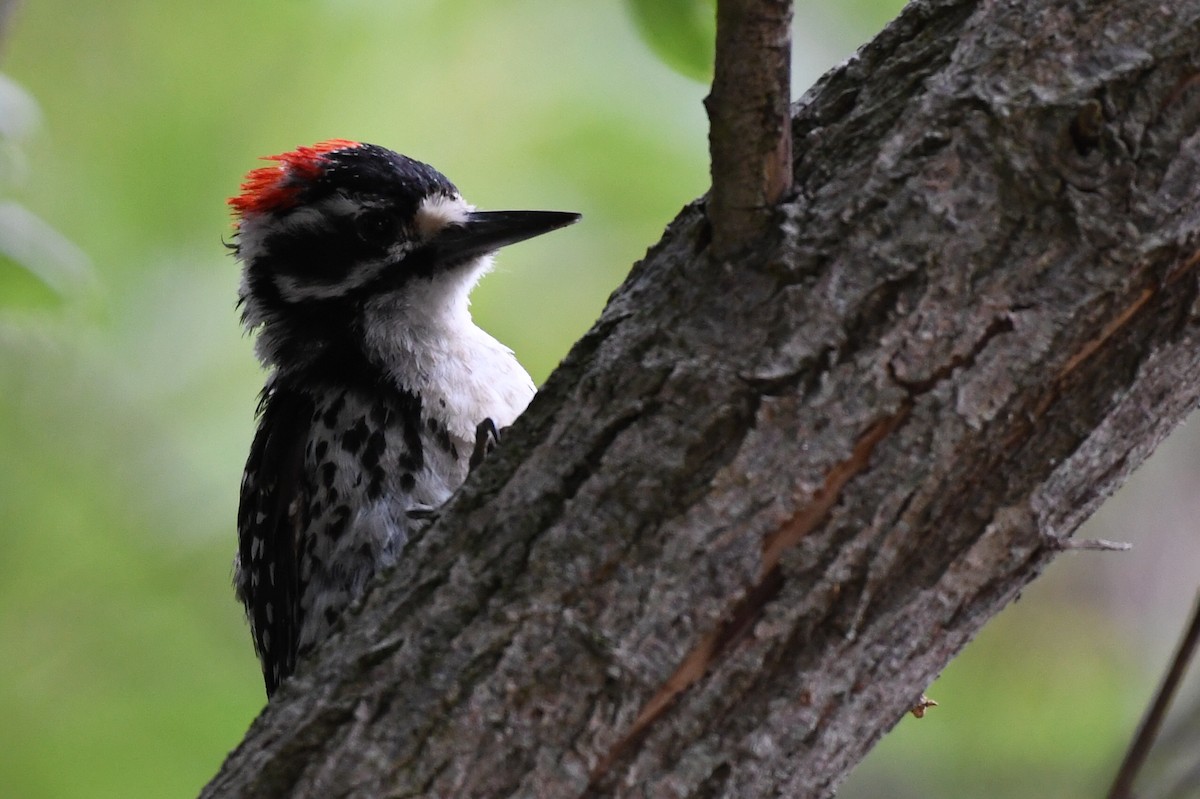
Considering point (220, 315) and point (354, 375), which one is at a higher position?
point (220, 315)

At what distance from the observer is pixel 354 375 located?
11.0 ft

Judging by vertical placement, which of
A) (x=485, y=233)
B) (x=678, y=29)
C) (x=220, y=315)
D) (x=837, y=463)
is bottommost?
(x=837, y=463)

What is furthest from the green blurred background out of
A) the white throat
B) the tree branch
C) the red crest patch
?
the tree branch

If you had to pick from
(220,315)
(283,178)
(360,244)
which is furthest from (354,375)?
(220,315)

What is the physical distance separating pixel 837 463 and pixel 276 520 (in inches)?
82.9

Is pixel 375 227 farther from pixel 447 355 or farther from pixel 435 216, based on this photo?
pixel 447 355

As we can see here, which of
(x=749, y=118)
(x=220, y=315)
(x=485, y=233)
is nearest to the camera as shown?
(x=749, y=118)

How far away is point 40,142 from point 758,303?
3990mm

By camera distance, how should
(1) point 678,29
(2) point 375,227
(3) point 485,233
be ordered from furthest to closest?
(2) point 375,227, (3) point 485,233, (1) point 678,29

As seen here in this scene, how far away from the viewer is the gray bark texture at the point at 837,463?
5.38ft

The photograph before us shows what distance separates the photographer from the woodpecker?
A: 320cm

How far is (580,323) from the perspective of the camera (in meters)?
4.89

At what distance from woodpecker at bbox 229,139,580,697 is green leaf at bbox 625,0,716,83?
3.30 feet

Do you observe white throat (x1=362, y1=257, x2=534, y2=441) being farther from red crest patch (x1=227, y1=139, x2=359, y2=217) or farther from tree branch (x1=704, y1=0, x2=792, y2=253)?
tree branch (x1=704, y1=0, x2=792, y2=253)
